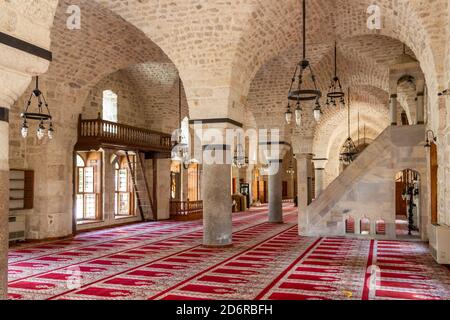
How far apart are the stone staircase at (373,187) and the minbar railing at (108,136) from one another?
17.3 ft

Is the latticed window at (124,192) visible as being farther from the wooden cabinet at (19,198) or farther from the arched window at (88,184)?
the wooden cabinet at (19,198)

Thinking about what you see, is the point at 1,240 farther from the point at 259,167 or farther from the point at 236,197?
the point at 259,167

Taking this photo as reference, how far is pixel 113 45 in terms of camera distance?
10711 millimetres

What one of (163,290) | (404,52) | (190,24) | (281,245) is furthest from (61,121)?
(404,52)

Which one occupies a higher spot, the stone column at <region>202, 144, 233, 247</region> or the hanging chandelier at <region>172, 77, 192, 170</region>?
the hanging chandelier at <region>172, 77, 192, 170</region>

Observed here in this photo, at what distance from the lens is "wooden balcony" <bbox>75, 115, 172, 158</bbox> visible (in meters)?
11.5

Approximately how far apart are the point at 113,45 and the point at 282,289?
7678mm

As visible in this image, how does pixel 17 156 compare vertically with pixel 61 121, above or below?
below

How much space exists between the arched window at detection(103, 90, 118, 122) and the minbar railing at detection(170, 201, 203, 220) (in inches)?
153

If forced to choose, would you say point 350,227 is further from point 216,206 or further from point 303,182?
point 216,206

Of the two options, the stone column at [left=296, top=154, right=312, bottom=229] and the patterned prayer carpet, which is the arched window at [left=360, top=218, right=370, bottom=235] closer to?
Answer: the patterned prayer carpet

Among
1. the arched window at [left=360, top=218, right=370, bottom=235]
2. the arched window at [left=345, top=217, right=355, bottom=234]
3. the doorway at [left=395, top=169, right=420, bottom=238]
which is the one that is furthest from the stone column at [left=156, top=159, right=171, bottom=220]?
the doorway at [left=395, top=169, right=420, bottom=238]

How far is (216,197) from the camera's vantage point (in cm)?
878

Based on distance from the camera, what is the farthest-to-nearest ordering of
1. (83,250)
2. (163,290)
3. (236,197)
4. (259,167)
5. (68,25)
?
(259,167) → (236,197) → (68,25) → (83,250) → (163,290)
